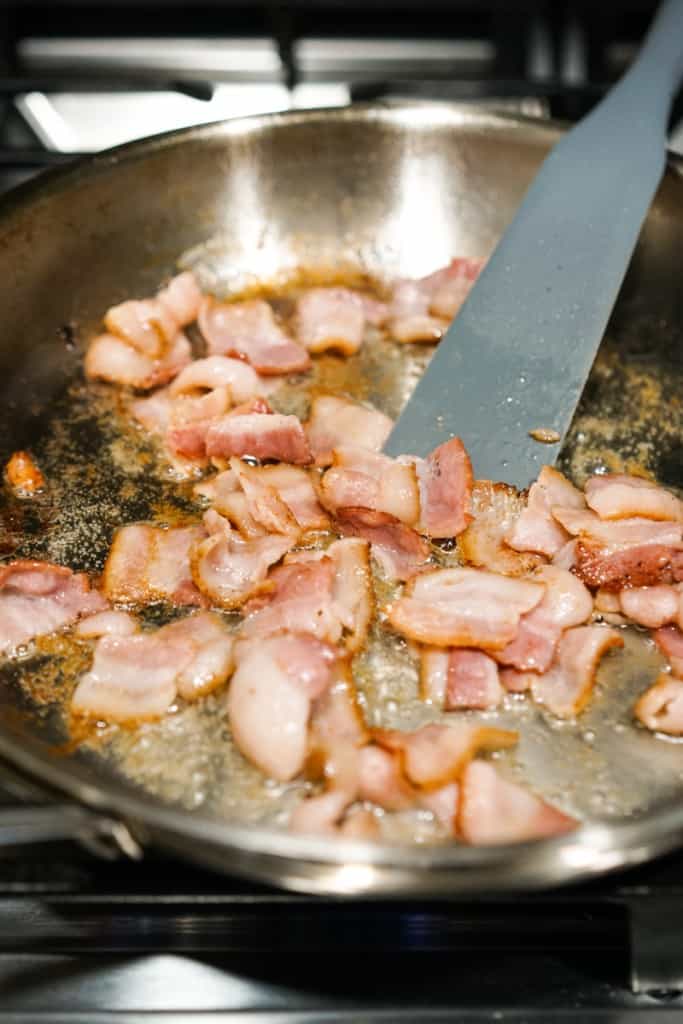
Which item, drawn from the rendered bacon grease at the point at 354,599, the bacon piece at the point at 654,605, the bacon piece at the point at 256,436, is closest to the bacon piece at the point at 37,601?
the rendered bacon grease at the point at 354,599

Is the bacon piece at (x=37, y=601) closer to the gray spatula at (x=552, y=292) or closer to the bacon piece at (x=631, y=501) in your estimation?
the gray spatula at (x=552, y=292)

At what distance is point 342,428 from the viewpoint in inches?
53.8

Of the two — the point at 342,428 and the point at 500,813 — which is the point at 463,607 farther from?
the point at 342,428

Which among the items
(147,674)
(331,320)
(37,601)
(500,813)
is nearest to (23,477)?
(37,601)

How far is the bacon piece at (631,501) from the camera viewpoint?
123 centimetres

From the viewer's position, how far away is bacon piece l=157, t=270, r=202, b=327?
61.8 inches

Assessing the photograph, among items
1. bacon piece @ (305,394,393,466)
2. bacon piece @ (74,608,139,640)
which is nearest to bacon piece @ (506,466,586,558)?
bacon piece @ (305,394,393,466)

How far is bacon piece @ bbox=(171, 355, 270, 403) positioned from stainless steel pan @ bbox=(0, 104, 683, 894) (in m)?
0.10

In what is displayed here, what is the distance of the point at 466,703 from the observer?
1053 millimetres

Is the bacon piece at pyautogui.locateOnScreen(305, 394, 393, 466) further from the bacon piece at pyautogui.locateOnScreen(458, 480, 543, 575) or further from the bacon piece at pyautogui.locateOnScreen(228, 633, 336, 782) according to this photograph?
the bacon piece at pyautogui.locateOnScreen(228, 633, 336, 782)

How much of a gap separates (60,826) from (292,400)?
0.81 metres

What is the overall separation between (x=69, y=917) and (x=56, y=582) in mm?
387

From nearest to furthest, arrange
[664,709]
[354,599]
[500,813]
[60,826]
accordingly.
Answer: [60,826]
[500,813]
[664,709]
[354,599]

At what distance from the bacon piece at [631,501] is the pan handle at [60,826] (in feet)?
2.20
